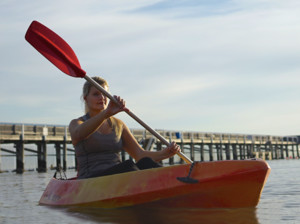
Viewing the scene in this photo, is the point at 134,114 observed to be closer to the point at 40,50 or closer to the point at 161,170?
the point at 161,170

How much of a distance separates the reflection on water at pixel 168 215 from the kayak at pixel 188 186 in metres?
0.08

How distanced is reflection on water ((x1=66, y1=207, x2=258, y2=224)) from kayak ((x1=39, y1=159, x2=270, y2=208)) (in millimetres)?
82

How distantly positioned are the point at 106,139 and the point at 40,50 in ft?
4.91

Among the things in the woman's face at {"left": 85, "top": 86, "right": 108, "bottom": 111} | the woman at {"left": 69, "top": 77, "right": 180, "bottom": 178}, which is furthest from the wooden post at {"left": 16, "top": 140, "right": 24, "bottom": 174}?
→ the woman's face at {"left": 85, "top": 86, "right": 108, "bottom": 111}

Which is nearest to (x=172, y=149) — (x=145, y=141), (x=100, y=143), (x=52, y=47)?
(x=100, y=143)

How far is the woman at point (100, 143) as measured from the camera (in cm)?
444

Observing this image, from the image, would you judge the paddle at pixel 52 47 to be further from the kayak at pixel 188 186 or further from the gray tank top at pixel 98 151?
the kayak at pixel 188 186

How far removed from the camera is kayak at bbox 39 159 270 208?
12.4 feet

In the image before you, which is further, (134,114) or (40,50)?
(40,50)

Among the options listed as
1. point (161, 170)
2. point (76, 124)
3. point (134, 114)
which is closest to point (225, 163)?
point (161, 170)

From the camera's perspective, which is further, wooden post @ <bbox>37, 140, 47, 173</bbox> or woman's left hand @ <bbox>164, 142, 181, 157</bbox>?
wooden post @ <bbox>37, 140, 47, 173</bbox>

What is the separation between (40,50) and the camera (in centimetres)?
528

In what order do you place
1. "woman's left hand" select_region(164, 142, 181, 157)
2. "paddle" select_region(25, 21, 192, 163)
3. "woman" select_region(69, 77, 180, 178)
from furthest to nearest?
1. "paddle" select_region(25, 21, 192, 163)
2. "woman's left hand" select_region(164, 142, 181, 157)
3. "woman" select_region(69, 77, 180, 178)

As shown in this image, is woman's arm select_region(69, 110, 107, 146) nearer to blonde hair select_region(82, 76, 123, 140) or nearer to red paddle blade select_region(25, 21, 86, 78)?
blonde hair select_region(82, 76, 123, 140)
